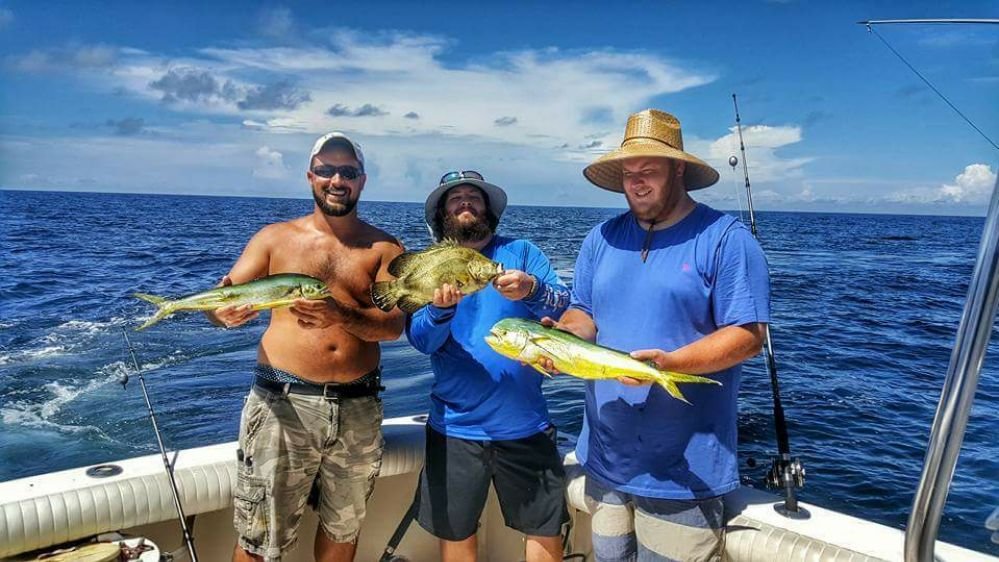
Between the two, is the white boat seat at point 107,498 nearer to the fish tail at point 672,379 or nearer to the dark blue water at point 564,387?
the fish tail at point 672,379

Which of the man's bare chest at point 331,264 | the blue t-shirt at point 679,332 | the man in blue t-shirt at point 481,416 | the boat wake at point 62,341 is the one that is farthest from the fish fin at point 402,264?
the boat wake at point 62,341

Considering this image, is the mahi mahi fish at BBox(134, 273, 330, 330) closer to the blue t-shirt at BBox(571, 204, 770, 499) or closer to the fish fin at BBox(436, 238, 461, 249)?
the fish fin at BBox(436, 238, 461, 249)

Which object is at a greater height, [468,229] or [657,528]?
[468,229]

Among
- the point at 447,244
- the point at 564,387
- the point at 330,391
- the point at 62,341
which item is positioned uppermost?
the point at 447,244

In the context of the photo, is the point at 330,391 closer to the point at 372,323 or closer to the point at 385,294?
the point at 372,323

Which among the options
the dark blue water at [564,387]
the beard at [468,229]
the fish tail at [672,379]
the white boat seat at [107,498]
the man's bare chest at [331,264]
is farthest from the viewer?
the dark blue water at [564,387]

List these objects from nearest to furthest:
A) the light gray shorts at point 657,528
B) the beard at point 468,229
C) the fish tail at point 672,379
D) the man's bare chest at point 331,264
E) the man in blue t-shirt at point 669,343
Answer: the fish tail at point 672,379 → the man in blue t-shirt at point 669,343 → the light gray shorts at point 657,528 → the beard at point 468,229 → the man's bare chest at point 331,264

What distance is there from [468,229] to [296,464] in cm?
143

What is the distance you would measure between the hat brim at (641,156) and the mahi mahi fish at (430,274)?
24.8 inches

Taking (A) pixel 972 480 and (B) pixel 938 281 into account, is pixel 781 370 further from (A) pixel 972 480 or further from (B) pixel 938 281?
(B) pixel 938 281

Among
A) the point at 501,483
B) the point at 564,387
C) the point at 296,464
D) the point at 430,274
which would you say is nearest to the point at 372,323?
the point at 430,274

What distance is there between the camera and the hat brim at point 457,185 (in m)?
3.50

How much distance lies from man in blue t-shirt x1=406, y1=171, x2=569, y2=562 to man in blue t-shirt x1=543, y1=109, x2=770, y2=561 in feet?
1.53

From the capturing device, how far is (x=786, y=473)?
3281 millimetres
